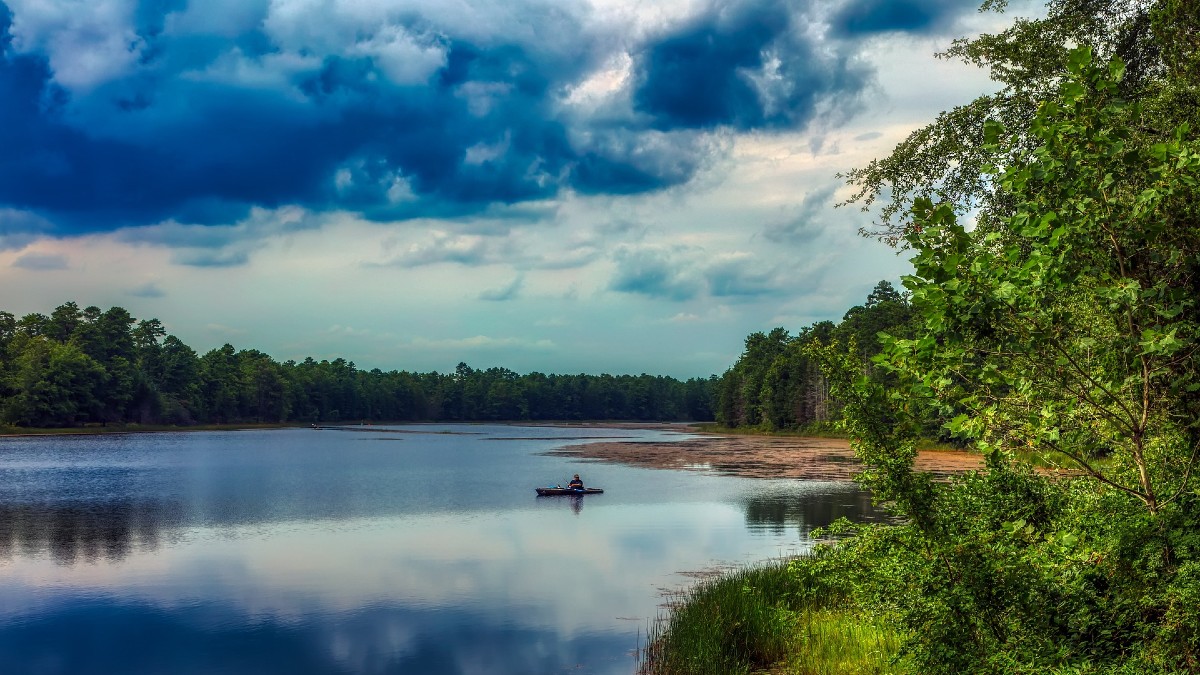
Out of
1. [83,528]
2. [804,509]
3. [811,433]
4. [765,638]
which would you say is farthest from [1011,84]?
[811,433]

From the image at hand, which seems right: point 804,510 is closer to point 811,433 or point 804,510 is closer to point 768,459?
point 768,459

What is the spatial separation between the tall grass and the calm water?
1849mm

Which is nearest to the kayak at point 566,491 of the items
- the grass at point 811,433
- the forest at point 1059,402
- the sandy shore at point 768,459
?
the sandy shore at point 768,459

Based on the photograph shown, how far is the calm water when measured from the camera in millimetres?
18062

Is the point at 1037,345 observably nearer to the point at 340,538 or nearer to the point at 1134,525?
the point at 1134,525

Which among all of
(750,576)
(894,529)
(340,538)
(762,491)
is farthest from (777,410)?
(894,529)

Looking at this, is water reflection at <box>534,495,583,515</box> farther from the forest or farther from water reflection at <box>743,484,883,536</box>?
the forest

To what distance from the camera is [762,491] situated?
45.8 metres

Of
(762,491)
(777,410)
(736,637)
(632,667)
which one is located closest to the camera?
(736,637)

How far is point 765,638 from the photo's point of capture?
574 inches

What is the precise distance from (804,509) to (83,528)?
30.5 m

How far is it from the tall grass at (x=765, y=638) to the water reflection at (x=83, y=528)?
2167 cm

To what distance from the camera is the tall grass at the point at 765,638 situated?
499 inches

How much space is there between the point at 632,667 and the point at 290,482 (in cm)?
4224
